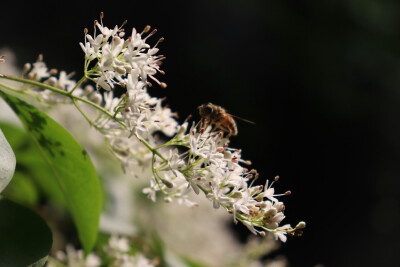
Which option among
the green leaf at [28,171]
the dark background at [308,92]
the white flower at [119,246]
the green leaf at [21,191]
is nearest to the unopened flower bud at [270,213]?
the white flower at [119,246]

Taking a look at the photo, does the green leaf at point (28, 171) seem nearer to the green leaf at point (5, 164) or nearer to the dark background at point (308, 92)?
the green leaf at point (5, 164)

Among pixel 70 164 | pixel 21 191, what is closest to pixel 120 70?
pixel 70 164

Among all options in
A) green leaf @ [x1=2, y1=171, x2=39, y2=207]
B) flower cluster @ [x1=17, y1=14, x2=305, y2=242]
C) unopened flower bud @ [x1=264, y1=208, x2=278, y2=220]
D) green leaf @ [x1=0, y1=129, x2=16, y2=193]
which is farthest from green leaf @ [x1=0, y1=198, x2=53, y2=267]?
green leaf @ [x1=2, y1=171, x2=39, y2=207]

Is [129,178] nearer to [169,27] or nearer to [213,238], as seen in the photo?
[213,238]

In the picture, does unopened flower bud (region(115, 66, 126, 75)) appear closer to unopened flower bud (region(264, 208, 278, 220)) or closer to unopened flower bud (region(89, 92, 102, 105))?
unopened flower bud (region(89, 92, 102, 105))

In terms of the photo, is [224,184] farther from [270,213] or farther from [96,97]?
[96,97]

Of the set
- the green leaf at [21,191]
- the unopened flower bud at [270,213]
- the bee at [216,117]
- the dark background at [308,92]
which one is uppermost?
the unopened flower bud at [270,213]
